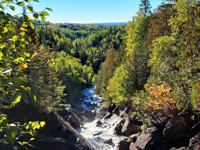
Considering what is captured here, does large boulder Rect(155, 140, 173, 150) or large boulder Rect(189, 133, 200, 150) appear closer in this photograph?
large boulder Rect(189, 133, 200, 150)

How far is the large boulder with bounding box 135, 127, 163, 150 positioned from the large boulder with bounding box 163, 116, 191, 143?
42.8 inches

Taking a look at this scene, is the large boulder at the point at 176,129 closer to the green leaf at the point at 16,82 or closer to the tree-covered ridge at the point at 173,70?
the tree-covered ridge at the point at 173,70

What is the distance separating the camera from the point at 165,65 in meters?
13.2

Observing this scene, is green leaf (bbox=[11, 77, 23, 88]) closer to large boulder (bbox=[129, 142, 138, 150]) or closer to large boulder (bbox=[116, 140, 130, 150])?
large boulder (bbox=[129, 142, 138, 150])

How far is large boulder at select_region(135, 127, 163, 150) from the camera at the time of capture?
12182mm

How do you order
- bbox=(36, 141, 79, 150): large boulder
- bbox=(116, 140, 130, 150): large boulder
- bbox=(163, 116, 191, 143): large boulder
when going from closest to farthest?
bbox=(163, 116, 191, 143): large boulder, bbox=(36, 141, 79, 150): large boulder, bbox=(116, 140, 130, 150): large boulder

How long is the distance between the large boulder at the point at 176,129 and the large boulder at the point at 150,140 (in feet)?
3.57

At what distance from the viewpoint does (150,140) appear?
1238 cm

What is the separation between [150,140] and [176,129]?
2600 millimetres

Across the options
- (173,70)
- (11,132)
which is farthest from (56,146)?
(11,132)

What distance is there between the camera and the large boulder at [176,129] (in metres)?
10.5

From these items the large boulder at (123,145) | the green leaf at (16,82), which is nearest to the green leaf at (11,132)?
the green leaf at (16,82)

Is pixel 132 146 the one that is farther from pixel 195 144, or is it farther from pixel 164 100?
pixel 195 144

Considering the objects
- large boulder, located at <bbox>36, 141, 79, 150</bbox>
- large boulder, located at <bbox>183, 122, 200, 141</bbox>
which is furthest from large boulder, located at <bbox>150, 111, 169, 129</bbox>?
large boulder, located at <bbox>36, 141, 79, 150</bbox>
